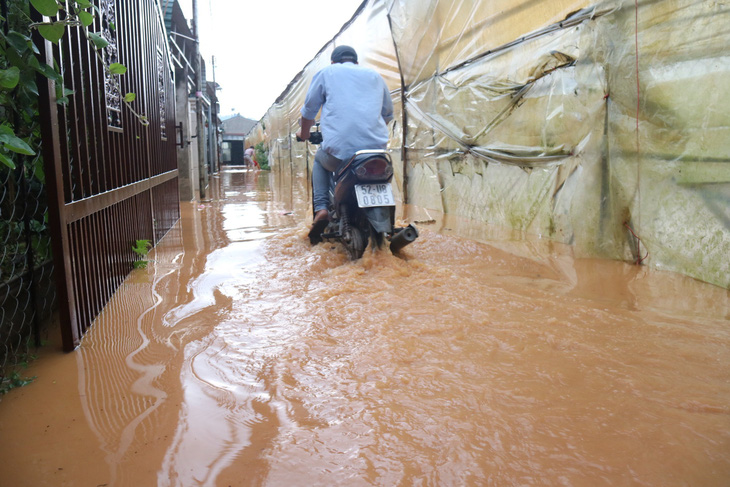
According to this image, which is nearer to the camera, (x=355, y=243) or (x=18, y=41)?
(x=18, y=41)

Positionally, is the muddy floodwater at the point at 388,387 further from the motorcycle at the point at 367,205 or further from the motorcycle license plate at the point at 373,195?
the motorcycle license plate at the point at 373,195

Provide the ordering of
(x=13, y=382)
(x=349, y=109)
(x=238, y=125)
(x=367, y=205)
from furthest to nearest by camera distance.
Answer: (x=238, y=125), (x=349, y=109), (x=367, y=205), (x=13, y=382)

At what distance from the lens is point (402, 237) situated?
381 centimetres

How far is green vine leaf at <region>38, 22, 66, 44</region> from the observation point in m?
1.90

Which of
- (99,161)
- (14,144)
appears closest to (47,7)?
(14,144)

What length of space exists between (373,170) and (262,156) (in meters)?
29.6

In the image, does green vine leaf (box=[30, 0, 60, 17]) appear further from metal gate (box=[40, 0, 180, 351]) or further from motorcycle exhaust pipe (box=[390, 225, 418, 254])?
motorcycle exhaust pipe (box=[390, 225, 418, 254])

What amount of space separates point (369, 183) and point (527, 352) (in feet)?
6.50

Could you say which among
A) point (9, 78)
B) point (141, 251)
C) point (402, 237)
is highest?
point (9, 78)

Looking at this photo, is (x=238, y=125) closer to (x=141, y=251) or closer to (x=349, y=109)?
(x=141, y=251)

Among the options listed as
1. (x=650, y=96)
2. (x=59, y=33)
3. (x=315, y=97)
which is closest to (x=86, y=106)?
(x=59, y=33)

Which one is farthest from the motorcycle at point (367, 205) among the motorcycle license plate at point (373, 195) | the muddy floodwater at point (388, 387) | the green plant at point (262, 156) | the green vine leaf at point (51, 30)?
the green plant at point (262, 156)

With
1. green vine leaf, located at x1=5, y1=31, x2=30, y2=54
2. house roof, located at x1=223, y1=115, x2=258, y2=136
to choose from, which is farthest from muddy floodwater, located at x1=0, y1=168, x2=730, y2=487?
house roof, located at x1=223, y1=115, x2=258, y2=136

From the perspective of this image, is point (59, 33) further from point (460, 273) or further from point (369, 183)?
point (460, 273)
